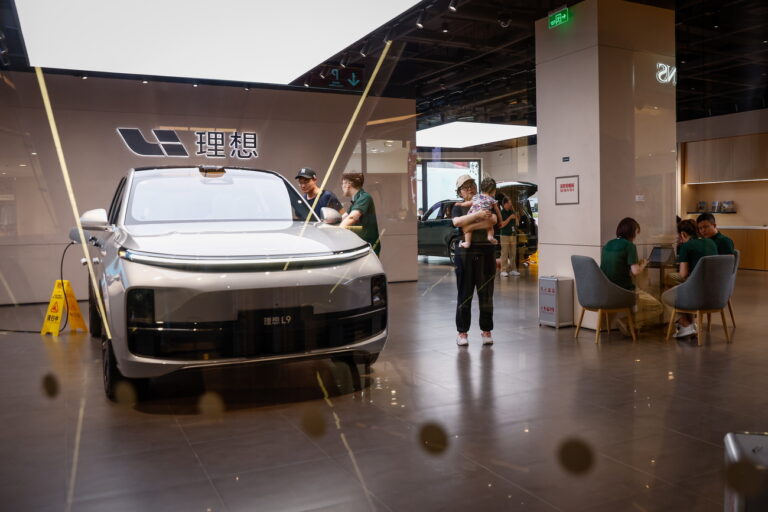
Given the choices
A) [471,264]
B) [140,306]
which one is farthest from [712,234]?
[140,306]

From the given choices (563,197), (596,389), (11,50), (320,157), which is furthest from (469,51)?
(596,389)

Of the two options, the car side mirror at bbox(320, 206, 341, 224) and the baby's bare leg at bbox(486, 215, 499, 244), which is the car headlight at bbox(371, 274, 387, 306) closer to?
the car side mirror at bbox(320, 206, 341, 224)

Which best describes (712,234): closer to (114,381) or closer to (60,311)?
(114,381)

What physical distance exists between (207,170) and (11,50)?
5.44 meters

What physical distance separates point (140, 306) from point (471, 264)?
288cm

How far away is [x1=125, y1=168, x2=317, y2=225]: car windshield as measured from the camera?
435 centimetres

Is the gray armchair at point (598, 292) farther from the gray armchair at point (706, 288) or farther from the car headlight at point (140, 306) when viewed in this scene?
the car headlight at point (140, 306)

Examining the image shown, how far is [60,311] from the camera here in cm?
654

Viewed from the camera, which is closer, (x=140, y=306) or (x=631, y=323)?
(x=140, y=306)

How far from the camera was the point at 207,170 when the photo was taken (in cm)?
474

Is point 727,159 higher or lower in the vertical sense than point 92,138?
lower

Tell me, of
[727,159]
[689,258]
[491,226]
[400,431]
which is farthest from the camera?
[727,159]

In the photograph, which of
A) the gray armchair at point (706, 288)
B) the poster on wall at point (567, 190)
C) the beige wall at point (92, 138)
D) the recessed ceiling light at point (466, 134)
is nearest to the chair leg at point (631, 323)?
the gray armchair at point (706, 288)

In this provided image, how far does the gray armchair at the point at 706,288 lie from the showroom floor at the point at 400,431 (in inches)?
13.3
